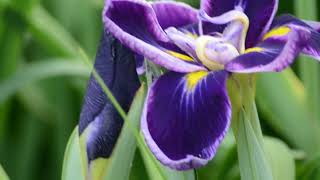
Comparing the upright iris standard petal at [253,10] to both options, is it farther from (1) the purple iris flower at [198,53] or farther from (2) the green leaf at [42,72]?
(2) the green leaf at [42,72]

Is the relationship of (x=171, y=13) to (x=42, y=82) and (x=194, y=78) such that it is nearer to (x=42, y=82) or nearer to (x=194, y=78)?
(x=194, y=78)

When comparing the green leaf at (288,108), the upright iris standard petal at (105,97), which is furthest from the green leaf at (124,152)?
the green leaf at (288,108)

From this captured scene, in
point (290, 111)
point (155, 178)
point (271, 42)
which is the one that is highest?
point (271, 42)

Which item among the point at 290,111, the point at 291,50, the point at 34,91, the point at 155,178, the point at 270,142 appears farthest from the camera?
the point at 34,91

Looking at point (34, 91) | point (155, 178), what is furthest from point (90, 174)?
point (34, 91)

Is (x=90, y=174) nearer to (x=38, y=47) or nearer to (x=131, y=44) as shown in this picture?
(x=131, y=44)

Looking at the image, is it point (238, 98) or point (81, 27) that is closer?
point (238, 98)
